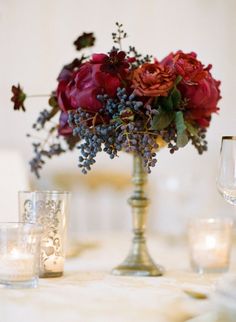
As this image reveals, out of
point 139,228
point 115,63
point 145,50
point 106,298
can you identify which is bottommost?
point 106,298

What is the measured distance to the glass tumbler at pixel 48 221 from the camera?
133 cm

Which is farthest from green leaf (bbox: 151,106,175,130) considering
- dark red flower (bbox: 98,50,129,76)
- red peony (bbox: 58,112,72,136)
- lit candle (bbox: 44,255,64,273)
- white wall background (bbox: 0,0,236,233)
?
white wall background (bbox: 0,0,236,233)

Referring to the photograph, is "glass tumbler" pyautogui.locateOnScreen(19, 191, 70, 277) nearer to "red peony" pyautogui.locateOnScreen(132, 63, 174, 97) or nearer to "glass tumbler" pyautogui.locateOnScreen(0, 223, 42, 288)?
"glass tumbler" pyautogui.locateOnScreen(0, 223, 42, 288)

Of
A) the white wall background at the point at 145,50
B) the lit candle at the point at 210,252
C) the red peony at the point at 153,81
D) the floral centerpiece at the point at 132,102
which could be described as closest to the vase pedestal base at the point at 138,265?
the lit candle at the point at 210,252

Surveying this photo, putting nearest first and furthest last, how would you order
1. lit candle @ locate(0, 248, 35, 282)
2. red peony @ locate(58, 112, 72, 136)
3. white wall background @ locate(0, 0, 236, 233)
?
lit candle @ locate(0, 248, 35, 282) → red peony @ locate(58, 112, 72, 136) → white wall background @ locate(0, 0, 236, 233)

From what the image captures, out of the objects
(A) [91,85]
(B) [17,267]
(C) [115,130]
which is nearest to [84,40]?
(A) [91,85]

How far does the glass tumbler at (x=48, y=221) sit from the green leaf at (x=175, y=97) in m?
0.30

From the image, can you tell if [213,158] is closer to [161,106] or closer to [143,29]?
[143,29]

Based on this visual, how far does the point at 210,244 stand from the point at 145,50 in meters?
1.24

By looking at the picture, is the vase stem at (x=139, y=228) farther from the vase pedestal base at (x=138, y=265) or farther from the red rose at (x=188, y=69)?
the red rose at (x=188, y=69)

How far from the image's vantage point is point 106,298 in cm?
109

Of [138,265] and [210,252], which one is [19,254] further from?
[210,252]

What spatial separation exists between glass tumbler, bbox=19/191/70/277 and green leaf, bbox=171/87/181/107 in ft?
0.97

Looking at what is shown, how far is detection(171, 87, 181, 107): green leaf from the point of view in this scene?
4.24 ft
